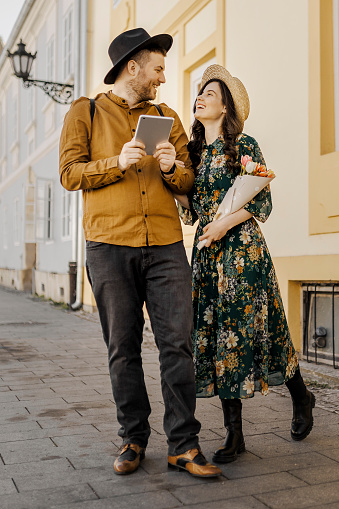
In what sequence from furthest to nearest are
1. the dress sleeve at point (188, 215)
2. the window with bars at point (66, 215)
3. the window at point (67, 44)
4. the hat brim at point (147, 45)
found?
the window with bars at point (66, 215) < the window at point (67, 44) < the dress sleeve at point (188, 215) < the hat brim at point (147, 45)

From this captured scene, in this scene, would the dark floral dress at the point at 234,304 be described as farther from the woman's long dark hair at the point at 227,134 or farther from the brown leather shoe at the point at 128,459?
the brown leather shoe at the point at 128,459

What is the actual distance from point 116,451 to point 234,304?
978 millimetres

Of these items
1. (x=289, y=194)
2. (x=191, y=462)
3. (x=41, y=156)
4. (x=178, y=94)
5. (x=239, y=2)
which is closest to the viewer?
(x=191, y=462)

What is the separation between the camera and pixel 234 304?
10.2 feet

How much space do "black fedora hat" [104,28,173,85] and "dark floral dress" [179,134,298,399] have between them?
59 cm

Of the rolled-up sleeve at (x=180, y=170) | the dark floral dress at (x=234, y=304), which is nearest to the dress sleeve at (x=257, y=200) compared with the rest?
the dark floral dress at (x=234, y=304)

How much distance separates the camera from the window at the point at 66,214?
14.3 m

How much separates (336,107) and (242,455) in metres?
3.43

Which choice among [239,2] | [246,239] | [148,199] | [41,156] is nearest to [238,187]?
[246,239]

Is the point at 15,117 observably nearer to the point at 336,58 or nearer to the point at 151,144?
the point at 336,58

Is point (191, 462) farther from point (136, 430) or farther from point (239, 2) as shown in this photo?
point (239, 2)

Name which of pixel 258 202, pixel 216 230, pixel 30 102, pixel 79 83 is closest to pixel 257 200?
pixel 258 202

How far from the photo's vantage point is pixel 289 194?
5840mm

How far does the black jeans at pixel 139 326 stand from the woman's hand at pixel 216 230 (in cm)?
17
